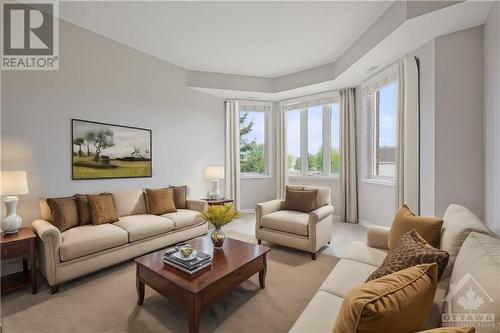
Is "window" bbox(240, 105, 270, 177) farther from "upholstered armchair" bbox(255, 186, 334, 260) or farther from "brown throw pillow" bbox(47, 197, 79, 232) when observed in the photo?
"brown throw pillow" bbox(47, 197, 79, 232)

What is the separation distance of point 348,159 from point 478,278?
156 inches

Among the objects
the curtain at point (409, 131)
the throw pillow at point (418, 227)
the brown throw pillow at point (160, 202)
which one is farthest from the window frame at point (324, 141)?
the throw pillow at point (418, 227)

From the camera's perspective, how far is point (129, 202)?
135 inches

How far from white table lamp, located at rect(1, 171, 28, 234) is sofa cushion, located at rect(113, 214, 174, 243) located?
3.05 feet

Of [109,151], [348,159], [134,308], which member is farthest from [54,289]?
[348,159]

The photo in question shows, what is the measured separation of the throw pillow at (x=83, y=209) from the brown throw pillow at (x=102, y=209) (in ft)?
0.15

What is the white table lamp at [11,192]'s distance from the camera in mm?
2217

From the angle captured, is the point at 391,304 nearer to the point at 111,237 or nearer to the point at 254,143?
the point at 111,237

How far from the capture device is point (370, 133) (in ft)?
14.7

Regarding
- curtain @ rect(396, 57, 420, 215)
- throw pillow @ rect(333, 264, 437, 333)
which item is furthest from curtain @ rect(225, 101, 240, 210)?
throw pillow @ rect(333, 264, 437, 333)

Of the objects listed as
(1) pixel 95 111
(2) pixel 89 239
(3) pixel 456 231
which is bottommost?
(2) pixel 89 239

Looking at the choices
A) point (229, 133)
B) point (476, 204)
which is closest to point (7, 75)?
point (229, 133)

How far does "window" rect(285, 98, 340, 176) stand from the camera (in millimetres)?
5164

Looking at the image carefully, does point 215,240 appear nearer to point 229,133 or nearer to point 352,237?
point 352,237
